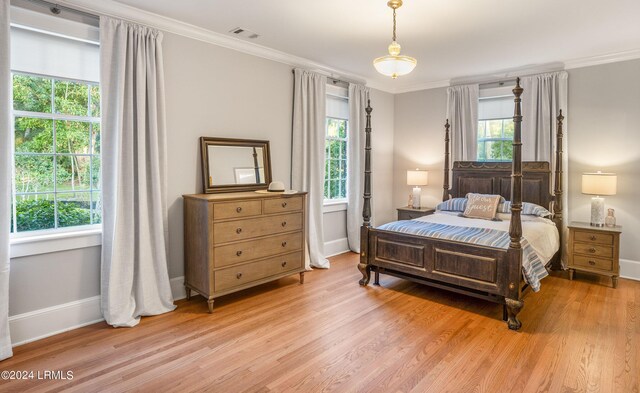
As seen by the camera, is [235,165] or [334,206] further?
[334,206]

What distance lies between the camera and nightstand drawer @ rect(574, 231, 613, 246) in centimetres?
409

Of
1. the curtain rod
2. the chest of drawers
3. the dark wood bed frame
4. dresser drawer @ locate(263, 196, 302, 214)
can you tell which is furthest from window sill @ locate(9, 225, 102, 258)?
the dark wood bed frame

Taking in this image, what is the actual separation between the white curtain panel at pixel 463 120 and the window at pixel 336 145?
1.61m

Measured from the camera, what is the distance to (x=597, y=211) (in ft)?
14.1

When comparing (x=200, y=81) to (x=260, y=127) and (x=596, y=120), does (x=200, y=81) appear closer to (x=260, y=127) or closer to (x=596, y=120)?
(x=260, y=127)

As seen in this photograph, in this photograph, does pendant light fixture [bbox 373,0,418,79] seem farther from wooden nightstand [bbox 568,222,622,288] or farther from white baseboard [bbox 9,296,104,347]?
white baseboard [bbox 9,296,104,347]

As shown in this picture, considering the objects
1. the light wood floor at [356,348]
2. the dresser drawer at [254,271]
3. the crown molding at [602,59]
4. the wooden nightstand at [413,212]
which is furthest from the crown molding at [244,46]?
the light wood floor at [356,348]

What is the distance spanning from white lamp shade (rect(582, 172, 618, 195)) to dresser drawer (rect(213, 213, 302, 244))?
335cm

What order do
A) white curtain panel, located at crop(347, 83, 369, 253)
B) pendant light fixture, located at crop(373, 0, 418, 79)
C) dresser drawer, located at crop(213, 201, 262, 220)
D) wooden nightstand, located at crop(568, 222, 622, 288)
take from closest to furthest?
pendant light fixture, located at crop(373, 0, 418, 79) < dresser drawer, located at crop(213, 201, 262, 220) < wooden nightstand, located at crop(568, 222, 622, 288) < white curtain panel, located at crop(347, 83, 369, 253)

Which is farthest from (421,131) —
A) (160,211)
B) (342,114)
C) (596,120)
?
(160,211)

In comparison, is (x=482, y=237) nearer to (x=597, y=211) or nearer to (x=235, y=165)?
(x=597, y=211)

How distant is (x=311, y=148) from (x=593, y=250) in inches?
139

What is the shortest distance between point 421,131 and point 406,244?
9.28 feet

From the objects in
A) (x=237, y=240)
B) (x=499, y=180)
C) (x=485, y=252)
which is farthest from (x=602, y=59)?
(x=237, y=240)
